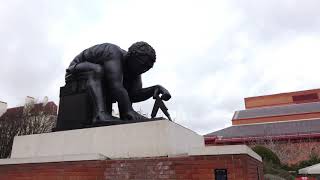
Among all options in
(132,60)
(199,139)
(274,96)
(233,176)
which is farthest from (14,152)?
(274,96)

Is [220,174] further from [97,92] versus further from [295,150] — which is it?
[295,150]

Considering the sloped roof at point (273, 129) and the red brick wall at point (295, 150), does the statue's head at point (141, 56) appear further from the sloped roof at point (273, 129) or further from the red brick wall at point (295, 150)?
the sloped roof at point (273, 129)

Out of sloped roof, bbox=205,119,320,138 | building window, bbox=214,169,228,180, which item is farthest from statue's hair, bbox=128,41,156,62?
sloped roof, bbox=205,119,320,138

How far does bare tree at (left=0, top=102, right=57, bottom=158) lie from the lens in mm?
21016

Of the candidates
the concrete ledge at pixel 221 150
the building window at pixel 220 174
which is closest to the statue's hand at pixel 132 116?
the concrete ledge at pixel 221 150

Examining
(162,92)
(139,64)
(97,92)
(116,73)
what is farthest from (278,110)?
(97,92)

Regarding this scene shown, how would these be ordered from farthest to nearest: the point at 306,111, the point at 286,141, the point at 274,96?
the point at 274,96, the point at 306,111, the point at 286,141

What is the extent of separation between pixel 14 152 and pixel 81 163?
7.00 feet

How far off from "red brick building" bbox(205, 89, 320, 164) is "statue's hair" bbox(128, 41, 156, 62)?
2133 cm

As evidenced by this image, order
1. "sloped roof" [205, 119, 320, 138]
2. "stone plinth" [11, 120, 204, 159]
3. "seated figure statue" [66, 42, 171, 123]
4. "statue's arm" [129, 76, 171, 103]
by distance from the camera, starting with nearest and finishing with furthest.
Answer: "stone plinth" [11, 120, 204, 159]
"seated figure statue" [66, 42, 171, 123]
"statue's arm" [129, 76, 171, 103]
"sloped roof" [205, 119, 320, 138]

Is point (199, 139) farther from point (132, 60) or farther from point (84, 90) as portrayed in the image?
point (84, 90)

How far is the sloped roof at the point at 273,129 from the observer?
88.5 ft

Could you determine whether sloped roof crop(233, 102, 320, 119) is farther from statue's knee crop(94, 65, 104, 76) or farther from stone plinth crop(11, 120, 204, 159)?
statue's knee crop(94, 65, 104, 76)

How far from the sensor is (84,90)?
654cm
